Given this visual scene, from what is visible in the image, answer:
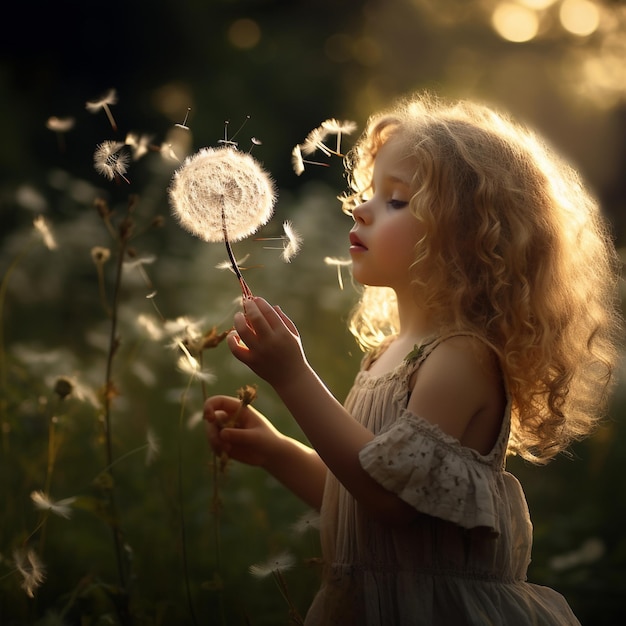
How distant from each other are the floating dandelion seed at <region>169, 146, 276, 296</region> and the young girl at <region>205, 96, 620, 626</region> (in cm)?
15

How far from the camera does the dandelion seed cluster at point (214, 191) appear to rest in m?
1.42

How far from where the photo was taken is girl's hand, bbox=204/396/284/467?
168cm

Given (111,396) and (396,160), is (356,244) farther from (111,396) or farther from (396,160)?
(111,396)

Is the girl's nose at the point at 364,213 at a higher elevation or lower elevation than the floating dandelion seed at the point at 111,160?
lower

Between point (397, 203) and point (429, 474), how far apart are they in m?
0.54

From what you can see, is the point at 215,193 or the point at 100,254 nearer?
the point at 215,193

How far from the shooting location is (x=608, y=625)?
2.20 meters

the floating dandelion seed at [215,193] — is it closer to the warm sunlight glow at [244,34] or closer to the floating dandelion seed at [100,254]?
the floating dandelion seed at [100,254]

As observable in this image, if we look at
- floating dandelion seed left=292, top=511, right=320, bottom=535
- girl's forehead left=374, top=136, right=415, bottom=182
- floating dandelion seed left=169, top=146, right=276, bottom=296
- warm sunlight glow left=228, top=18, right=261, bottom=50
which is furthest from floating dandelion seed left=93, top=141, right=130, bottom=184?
warm sunlight glow left=228, top=18, right=261, bottom=50

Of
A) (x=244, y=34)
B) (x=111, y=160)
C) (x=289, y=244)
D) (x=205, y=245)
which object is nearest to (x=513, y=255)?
(x=289, y=244)

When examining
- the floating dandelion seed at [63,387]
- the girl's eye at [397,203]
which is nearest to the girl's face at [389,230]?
the girl's eye at [397,203]

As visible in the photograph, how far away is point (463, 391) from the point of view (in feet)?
4.67

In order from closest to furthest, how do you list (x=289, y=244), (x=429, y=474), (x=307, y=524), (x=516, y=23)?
(x=429, y=474) < (x=289, y=244) < (x=307, y=524) < (x=516, y=23)

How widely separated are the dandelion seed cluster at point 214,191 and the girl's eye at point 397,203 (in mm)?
270
